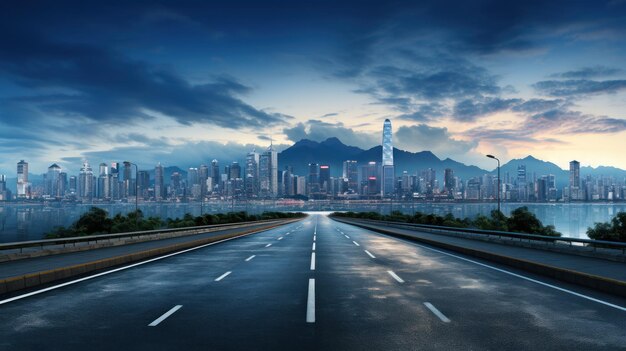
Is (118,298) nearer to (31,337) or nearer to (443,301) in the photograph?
(31,337)

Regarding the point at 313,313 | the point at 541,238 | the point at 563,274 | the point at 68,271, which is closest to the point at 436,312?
the point at 313,313

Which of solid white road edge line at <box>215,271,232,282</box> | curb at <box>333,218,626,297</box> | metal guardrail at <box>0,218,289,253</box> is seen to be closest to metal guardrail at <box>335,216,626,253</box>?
curb at <box>333,218,626,297</box>

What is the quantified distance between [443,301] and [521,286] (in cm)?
358

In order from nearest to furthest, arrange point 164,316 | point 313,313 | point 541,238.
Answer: point 164,316
point 313,313
point 541,238

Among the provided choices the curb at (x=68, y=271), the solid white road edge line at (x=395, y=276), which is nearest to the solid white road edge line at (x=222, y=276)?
the curb at (x=68, y=271)

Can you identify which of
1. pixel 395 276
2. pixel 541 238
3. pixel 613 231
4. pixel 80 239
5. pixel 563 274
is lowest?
pixel 613 231

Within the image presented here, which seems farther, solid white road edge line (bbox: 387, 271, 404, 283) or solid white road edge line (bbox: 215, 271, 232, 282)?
solid white road edge line (bbox: 215, 271, 232, 282)

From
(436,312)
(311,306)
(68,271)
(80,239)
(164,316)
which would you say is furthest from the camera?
(80,239)

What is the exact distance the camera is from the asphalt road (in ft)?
23.6

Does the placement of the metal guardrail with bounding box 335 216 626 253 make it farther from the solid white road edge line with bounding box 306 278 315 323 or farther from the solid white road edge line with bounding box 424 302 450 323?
the solid white road edge line with bounding box 306 278 315 323

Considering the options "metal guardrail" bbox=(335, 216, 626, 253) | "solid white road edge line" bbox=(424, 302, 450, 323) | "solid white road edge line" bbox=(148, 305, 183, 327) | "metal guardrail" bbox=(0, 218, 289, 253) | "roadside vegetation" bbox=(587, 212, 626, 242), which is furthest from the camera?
"roadside vegetation" bbox=(587, 212, 626, 242)

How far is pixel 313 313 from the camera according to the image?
921 centimetres

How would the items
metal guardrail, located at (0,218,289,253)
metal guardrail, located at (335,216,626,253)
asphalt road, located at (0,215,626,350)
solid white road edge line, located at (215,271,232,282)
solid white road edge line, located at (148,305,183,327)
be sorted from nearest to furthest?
asphalt road, located at (0,215,626,350), solid white road edge line, located at (148,305,183,327), solid white road edge line, located at (215,271,232,282), metal guardrail, located at (335,216,626,253), metal guardrail, located at (0,218,289,253)

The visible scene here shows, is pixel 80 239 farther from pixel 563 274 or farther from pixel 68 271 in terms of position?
pixel 563 274
